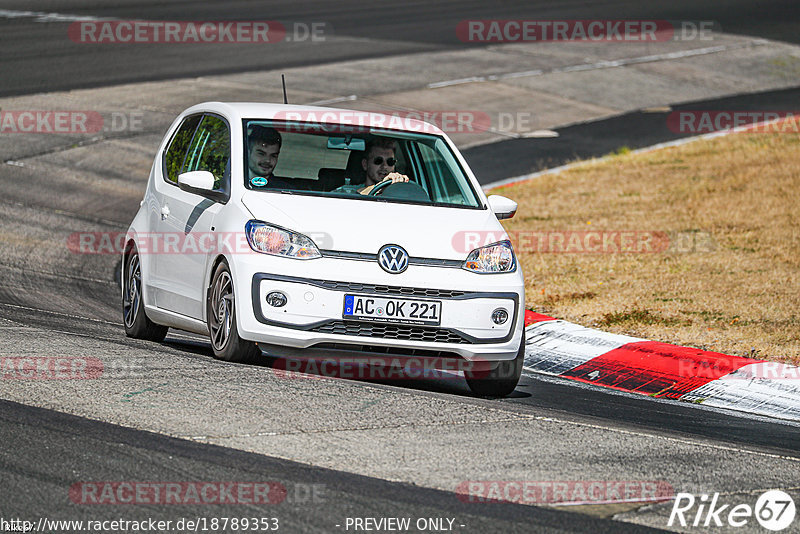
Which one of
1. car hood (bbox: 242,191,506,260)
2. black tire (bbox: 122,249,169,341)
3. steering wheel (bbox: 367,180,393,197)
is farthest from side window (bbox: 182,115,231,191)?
steering wheel (bbox: 367,180,393,197)

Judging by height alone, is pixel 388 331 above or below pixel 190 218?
below


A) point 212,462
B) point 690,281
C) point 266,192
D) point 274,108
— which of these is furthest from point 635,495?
point 690,281

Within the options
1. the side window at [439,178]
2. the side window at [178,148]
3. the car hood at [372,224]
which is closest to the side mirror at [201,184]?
the car hood at [372,224]

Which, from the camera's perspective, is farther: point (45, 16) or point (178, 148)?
point (45, 16)

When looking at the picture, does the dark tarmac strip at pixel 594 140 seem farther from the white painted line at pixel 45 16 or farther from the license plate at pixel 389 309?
the white painted line at pixel 45 16

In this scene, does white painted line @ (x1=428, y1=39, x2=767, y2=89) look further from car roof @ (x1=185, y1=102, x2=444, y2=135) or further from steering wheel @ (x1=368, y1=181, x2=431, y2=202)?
steering wheel @ (x1=368, y1=181, x2=431, y2=202)

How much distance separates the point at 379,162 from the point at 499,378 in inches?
69.7

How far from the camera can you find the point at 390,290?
726cm

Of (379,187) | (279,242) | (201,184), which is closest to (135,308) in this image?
(201,184)

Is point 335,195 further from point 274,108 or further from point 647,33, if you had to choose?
point 647,33

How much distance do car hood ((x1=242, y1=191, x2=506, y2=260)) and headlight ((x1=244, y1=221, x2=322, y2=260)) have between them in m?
0.04

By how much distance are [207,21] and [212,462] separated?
2651 centimetres

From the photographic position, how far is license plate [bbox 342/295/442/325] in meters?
7.21

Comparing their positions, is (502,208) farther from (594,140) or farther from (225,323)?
(594,140)
